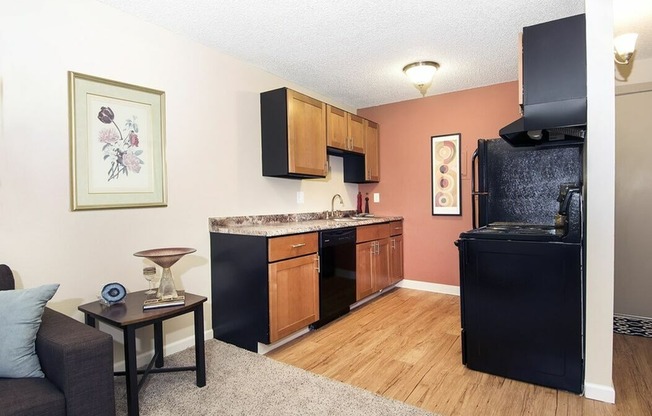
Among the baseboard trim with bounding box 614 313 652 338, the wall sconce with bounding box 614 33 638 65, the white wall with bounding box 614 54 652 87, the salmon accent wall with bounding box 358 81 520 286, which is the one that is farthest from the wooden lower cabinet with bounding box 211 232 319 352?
the white wall with bounding box 614 54 652 87

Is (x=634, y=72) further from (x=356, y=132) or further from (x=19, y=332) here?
(x=19, y=332)

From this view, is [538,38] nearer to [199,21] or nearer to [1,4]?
[199,21]

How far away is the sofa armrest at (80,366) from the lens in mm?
1339

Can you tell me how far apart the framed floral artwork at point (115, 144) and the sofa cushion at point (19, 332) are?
794 millimetres

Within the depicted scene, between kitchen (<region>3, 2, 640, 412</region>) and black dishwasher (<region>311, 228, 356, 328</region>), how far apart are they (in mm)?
718

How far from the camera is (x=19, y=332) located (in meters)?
1.41

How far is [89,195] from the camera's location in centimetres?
218

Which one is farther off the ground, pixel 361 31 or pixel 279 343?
pixel 361 31

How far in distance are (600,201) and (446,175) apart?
90.4 inches

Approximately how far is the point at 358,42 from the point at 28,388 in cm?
287

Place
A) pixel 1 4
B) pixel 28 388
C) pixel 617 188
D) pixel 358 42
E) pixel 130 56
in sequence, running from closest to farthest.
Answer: pixel 28 388 < pixel 1 4 < pixel 130 56 < pixel 358 42 < pixel 617 188

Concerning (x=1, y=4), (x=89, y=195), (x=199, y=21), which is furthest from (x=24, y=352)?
(x=199, y=21)

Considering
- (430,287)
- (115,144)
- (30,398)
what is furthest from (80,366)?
(430,287)

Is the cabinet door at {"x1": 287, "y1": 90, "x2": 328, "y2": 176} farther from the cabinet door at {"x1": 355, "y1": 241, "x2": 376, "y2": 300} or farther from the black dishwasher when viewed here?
the cabinet door at {"x1": 355, "y1": 241, "x2": 376, "y2": 300}
